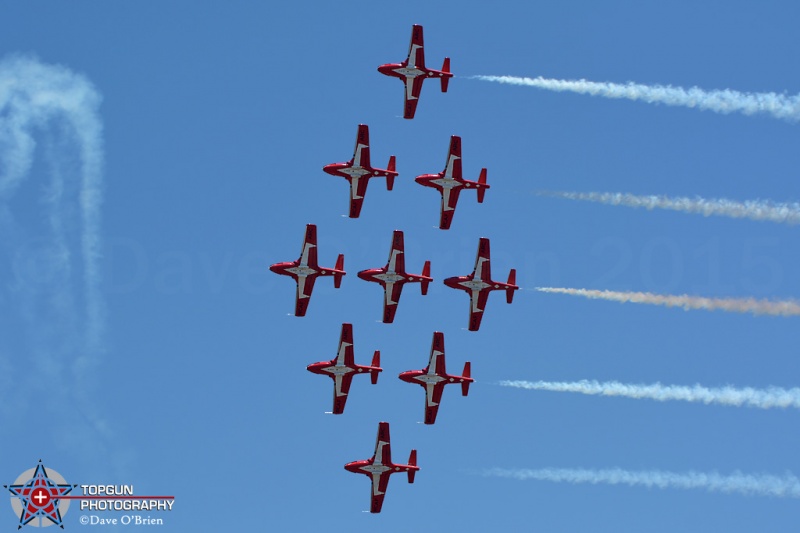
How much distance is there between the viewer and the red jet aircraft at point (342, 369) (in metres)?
158

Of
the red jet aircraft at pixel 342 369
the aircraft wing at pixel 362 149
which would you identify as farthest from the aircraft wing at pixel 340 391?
the aircraft wing at pixel 362 149

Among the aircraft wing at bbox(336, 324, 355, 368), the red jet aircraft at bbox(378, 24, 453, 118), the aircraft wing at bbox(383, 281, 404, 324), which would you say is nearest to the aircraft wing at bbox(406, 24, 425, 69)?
the red jet aircraft at bbox(378, 24, 453, 118)

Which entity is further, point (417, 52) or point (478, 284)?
point (478, 284)

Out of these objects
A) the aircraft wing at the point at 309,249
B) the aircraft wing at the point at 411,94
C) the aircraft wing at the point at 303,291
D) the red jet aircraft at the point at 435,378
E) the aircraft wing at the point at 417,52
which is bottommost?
the red jet aircraft at the point at 435,378

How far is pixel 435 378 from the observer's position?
519ft

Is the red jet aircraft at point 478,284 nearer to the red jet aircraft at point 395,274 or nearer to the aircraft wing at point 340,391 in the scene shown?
the red jet aircraft at point 395,274

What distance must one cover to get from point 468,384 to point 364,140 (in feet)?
60.6

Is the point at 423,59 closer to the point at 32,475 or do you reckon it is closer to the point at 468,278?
the point at 468,278

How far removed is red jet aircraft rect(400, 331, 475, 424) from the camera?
518ft

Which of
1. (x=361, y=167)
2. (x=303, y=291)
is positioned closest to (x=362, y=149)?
(x=361, y=167)

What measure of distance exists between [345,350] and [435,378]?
661cm

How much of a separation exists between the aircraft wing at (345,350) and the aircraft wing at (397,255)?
221 inches

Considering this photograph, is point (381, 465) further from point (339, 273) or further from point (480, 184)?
point (480, 184)

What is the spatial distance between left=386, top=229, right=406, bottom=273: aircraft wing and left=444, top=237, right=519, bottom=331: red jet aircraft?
3.93 metres
